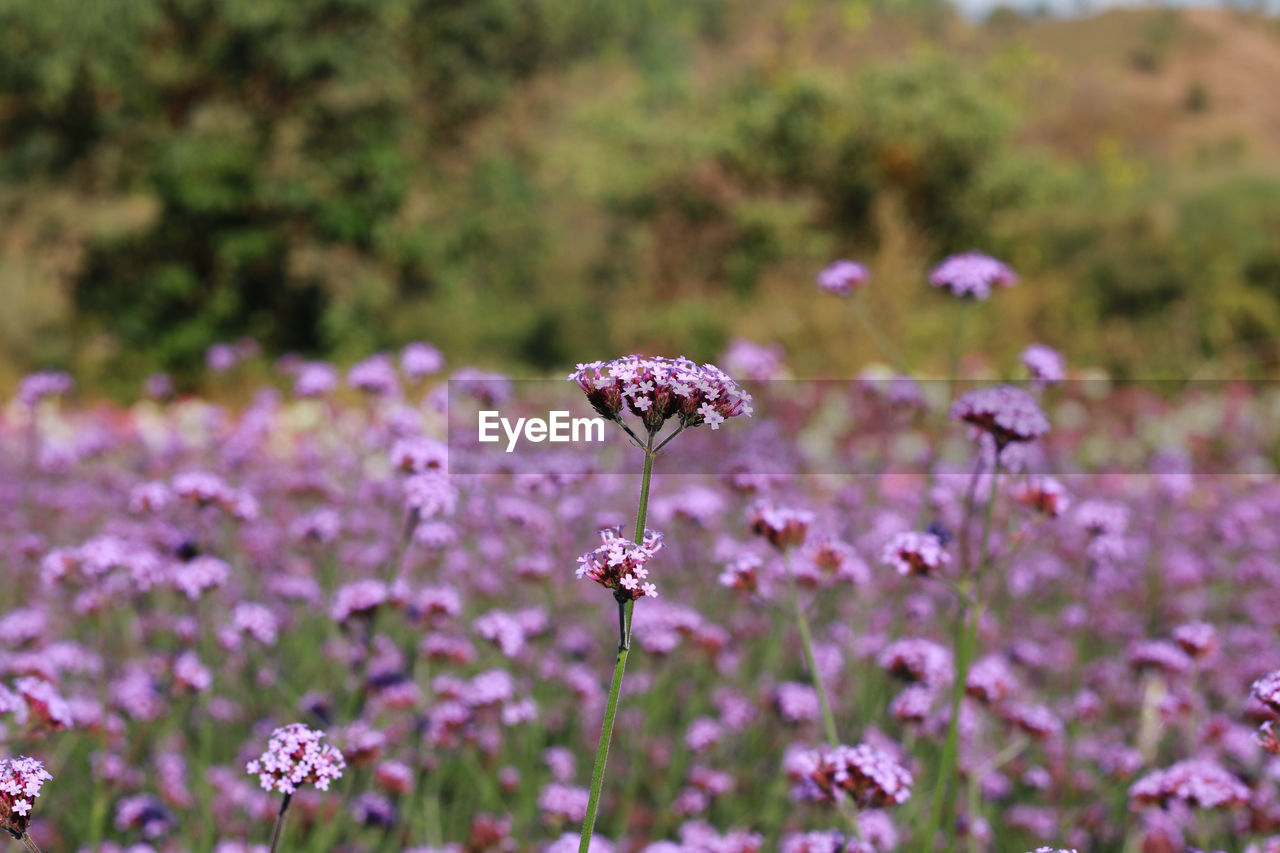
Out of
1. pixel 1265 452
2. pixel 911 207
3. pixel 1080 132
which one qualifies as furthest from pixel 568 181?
pixel 1080 132

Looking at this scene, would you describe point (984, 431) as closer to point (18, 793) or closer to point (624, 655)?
point (624, 655)

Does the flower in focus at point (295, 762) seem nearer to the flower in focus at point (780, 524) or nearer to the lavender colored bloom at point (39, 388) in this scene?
the flower in focus at point (780, 524)

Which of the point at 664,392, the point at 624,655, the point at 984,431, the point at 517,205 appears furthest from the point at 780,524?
the point at 517,205

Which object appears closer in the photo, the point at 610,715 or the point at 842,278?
the point at 610,715

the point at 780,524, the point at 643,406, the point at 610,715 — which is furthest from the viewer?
the point at 780,524

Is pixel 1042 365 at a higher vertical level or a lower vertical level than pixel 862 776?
higher

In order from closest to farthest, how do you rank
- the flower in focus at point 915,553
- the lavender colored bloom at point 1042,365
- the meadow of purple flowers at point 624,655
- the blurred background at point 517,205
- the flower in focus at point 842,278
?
the flower in focus at point 915,553, the meadow of purple flowers at point 624,655, the lavender colored bloom at point 1042,365, the flower in focus at point 842,278, the blurred background at point 517,205

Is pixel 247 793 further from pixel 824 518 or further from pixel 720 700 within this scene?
pixel 824 518

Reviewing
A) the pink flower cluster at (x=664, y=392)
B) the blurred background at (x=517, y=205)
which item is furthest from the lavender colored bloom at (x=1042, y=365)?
the blurred background at (x=517, y=205)
